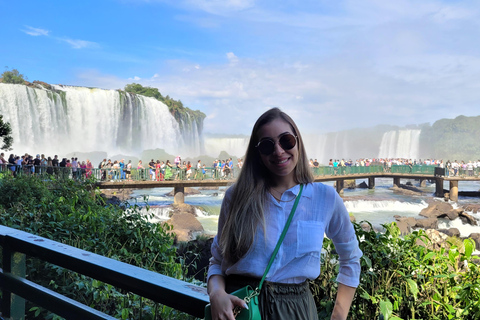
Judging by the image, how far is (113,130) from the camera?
157 feet

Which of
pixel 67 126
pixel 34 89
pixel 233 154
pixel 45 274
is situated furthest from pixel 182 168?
pixel 233 154

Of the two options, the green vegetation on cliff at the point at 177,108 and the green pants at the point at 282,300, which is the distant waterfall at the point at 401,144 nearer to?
the green vegetation on cliff at the point at 177,108

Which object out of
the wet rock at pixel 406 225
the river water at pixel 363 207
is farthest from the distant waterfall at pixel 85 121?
the wet rock at pixel 406 225

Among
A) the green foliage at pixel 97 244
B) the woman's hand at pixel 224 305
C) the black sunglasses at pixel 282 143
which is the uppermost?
the black sunglasses at pixel 282 143

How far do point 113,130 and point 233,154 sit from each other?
77.6ft

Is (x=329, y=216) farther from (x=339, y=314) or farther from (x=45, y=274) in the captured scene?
(x=45, y=274)

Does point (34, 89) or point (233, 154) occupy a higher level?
point (34, 89)

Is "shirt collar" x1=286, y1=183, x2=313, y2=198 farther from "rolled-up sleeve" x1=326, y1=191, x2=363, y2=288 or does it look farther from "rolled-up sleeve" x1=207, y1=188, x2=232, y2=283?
"rolled-up sleeve" x1=207, y1=188, x2=232, y2=283

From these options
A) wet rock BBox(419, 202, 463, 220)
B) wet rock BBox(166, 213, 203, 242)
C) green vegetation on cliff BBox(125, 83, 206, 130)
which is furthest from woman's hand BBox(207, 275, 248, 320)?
green vegetation on cliff BBox(125, 83, 206, 130)

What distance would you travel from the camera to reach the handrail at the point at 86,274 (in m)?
1.24

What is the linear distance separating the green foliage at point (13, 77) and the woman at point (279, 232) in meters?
57.7

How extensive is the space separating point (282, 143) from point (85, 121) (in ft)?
148

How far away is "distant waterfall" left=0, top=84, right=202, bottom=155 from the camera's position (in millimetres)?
36156

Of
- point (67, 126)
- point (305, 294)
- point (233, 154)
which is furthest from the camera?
point (233, 154)
